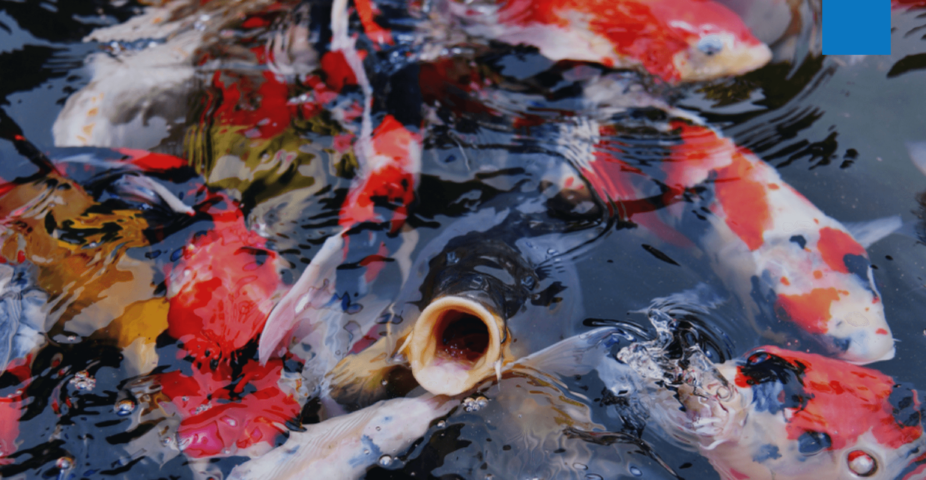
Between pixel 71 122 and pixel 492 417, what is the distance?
2.31 m

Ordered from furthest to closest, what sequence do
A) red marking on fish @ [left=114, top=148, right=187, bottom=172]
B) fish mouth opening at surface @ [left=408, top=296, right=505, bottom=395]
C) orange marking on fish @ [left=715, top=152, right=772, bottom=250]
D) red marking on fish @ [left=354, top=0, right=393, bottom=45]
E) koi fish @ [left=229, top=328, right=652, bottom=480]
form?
red marking on fish @ [left=354, top=0, right=393, bottom=45] → red marking on fish @ [left=114, top=148, right=187, bottom=172] → orange marking on fish @ [left=715, top=152, right=772, bottom=250] → koi fish @ [left=229, top=328, right=652, bottom=480] → fish mouth opening at surface @ [left=408, top=296, right=505, bottom=395]

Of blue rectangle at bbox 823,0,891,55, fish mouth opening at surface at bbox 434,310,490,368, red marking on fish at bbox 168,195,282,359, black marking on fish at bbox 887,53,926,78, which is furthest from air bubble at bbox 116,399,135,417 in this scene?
black marking on fish at bbox 887,53,926,78

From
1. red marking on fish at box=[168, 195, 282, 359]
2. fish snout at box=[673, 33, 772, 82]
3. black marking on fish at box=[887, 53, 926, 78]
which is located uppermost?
fish snout at box=[673, 33, 772, 82]

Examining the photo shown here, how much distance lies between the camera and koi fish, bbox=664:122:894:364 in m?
2.02

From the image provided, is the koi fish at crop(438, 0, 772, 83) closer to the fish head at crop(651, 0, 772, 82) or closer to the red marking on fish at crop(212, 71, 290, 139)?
the fish head at crop(651, 0, 772, 82)

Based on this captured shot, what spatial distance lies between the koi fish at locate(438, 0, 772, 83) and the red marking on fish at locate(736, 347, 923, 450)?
4.56 feet

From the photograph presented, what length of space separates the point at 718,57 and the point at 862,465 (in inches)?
67.2

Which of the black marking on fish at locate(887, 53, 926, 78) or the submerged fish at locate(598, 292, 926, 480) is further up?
the black marking on fish at locate(887, 53, 926, 78)

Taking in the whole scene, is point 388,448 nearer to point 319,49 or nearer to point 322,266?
point 322,266

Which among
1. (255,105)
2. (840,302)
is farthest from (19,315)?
(840,302)

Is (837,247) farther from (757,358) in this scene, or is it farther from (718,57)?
(718,57)

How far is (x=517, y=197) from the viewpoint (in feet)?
7.86

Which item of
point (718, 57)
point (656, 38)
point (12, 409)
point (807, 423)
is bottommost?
point (807, 423)

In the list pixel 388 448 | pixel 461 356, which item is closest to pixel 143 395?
pixel 388 448
